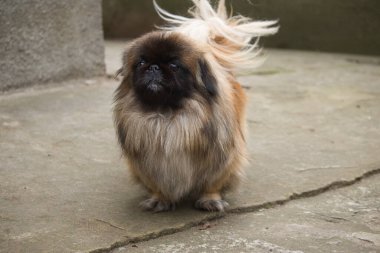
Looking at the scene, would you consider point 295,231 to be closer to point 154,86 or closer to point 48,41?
point 154,86

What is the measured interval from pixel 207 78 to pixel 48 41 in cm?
270

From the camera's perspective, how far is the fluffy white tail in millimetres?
3412

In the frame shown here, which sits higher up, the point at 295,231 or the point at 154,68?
the point at 154,68

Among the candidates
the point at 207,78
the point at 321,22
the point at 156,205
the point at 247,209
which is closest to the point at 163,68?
the point at 207,78

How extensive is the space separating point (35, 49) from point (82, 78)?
580 millimetres

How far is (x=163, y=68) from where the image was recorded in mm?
2932

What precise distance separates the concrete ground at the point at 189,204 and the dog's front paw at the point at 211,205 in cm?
3

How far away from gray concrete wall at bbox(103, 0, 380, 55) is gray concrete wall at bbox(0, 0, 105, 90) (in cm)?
234

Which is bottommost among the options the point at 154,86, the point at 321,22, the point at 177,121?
the point at 321,22

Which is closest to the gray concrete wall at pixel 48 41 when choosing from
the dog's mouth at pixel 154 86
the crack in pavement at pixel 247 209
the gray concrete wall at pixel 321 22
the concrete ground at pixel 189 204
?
the concrete ground at pixel 189 204

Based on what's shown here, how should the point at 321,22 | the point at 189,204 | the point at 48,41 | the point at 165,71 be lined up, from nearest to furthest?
the point at 165,71
the point at 189,204
the point at 48,41
the point at 321,22

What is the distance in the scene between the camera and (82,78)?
18.9 ft

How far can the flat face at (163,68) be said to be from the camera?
2.93 meters

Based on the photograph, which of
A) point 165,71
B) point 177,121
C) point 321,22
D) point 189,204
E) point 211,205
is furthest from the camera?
point 321,22
